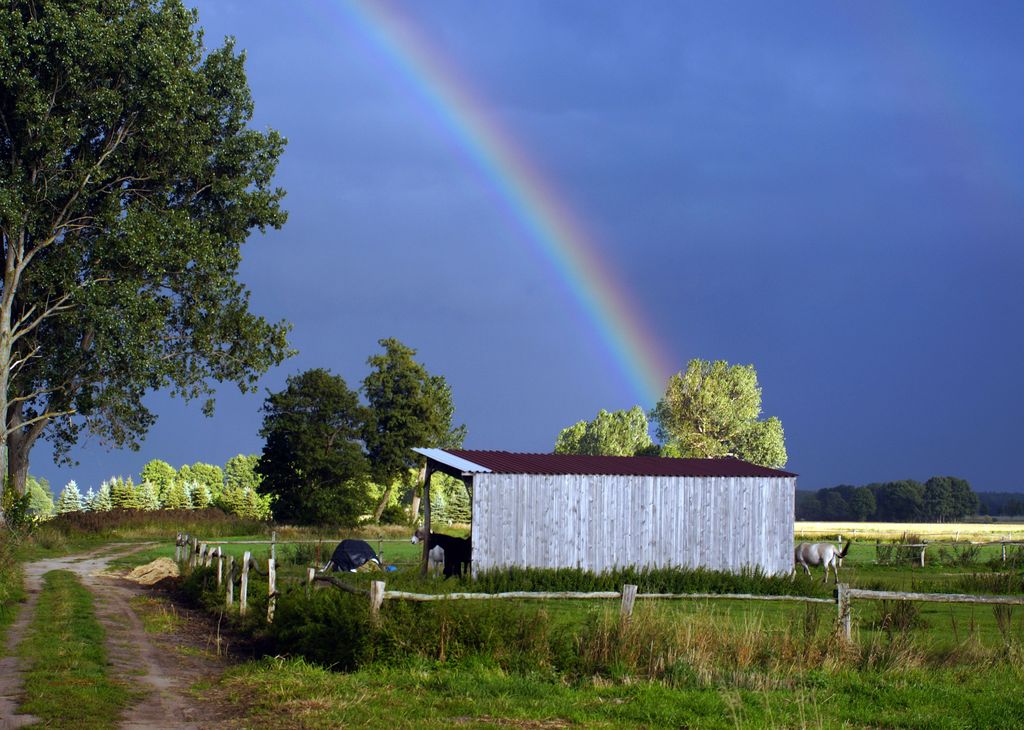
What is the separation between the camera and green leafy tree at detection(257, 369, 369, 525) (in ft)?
185

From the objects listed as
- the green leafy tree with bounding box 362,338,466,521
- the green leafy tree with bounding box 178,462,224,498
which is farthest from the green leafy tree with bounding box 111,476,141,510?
the green leafy tree with bounding box 178,462,224,498

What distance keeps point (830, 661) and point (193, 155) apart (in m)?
29.9

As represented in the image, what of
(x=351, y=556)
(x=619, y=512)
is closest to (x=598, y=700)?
(x=619, y=512)

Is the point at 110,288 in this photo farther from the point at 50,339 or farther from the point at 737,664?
the point at 737,664

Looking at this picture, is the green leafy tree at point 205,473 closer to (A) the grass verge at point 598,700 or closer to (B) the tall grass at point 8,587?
(B) the tall grass at point 8,587

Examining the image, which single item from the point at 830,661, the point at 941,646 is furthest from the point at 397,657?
the point at 941,646

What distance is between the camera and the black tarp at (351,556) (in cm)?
2628

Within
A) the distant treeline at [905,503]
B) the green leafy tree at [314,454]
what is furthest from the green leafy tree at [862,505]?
the green leafy tree at [314,454]

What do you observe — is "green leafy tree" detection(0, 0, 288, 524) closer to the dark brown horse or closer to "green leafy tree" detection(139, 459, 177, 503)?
the dark brown horse

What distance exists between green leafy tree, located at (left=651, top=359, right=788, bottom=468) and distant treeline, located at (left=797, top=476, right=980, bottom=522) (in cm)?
7466

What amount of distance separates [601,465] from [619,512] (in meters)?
1.81

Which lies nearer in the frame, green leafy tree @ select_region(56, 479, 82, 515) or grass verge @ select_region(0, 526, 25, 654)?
grass verge @ select_region(0, 526, 25, 654)

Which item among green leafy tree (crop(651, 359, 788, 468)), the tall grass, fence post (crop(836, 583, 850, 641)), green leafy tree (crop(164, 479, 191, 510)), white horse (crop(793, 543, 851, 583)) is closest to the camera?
fence post (crop(836, 583, 850, 641))

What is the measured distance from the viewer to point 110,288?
111 feet
